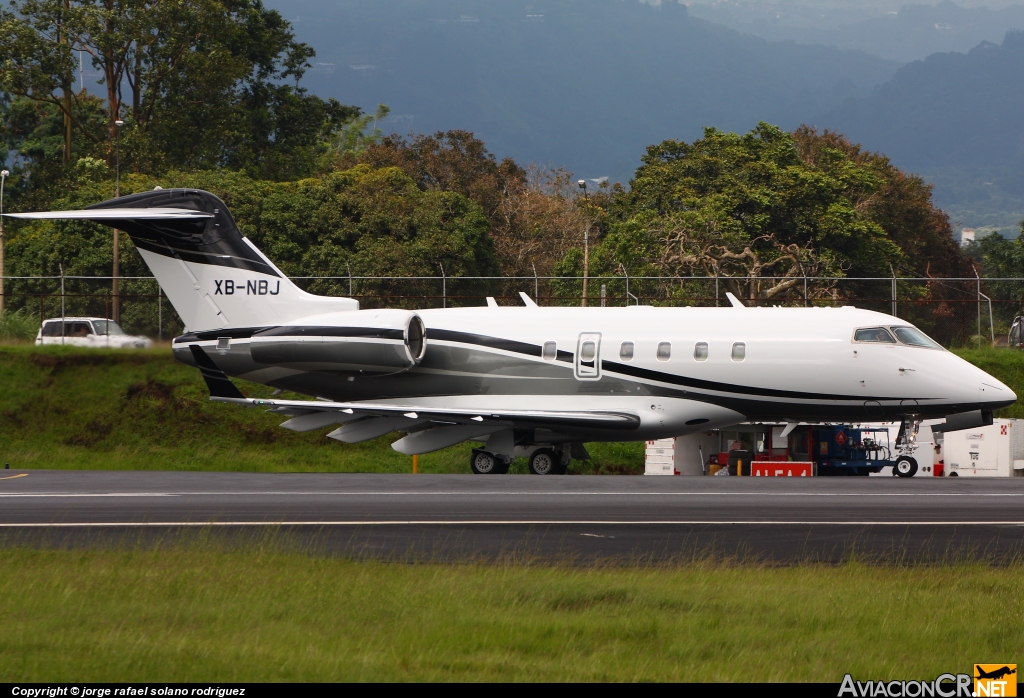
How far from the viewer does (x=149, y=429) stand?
3186 centimetres

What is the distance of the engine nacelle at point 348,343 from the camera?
24547mm

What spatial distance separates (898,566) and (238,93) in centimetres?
6590

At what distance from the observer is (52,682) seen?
24.2ft

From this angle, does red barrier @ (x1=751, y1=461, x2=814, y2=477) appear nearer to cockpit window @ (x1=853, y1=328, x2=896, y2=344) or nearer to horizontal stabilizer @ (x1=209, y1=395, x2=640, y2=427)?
cockpit window @ (x1=853, y1=328, x2=896, y2=344)

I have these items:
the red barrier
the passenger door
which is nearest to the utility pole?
the passenger door

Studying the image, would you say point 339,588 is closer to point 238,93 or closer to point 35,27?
point 35,27

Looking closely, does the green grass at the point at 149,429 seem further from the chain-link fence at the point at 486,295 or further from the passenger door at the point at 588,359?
the passenger door at the point at 588,359

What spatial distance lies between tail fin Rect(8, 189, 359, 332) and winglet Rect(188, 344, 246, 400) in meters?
0.81

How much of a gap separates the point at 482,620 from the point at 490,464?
15895 millimetres

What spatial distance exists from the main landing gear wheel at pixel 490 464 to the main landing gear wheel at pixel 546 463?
67cm

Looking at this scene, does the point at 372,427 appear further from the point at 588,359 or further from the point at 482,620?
the point at 482,620

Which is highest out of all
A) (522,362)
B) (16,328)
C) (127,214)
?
(127,214)

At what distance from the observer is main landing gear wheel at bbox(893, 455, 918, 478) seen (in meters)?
23.9

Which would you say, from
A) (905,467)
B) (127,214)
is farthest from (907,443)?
(127,214)
